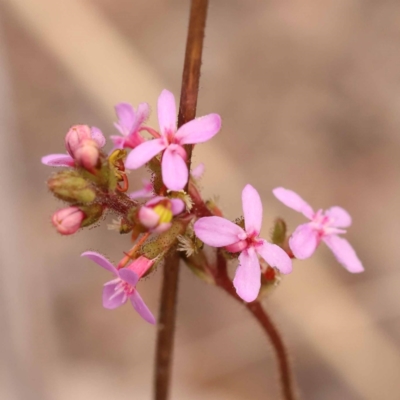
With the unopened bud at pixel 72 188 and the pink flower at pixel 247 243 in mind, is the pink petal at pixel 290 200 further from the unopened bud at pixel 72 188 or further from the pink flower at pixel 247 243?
the unopened bud at pixel 72 188

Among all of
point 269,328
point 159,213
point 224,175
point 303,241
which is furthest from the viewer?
point 224,175

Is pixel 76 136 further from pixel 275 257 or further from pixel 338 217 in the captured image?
pixel 338 217

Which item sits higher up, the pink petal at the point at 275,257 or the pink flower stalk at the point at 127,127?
the pink flower stalk at the point at 127,127

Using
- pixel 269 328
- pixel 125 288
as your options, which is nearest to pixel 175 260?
pixel 125 288

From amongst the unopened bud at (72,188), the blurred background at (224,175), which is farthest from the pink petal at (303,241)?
the blurred background at (224,175)

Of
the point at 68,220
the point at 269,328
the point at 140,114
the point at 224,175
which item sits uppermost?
the point at 224,175

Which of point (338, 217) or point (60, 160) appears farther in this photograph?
point (338, 217)

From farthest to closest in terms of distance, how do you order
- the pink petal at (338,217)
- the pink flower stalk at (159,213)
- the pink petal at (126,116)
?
the pink petal at (338,217) → the pink petal at (126,116) → the pink flower stalk at (159,213)

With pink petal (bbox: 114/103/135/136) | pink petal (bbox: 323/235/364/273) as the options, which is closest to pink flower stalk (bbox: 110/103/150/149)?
pink petal (bbox: 114/103/135/136)
